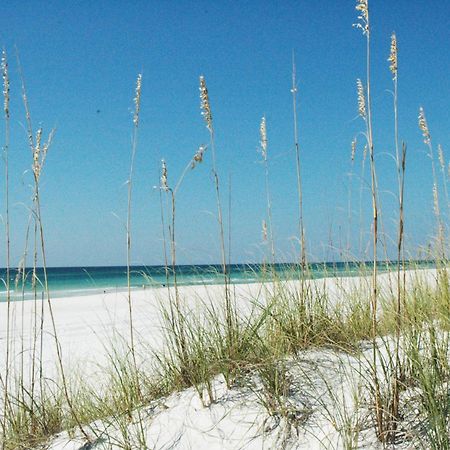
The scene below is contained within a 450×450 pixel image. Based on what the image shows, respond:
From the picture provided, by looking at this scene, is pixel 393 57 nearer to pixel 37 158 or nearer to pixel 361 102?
pixel 361 102

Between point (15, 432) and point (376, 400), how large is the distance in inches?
68.7

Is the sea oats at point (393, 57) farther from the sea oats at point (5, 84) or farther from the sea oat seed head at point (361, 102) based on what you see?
the sea oats at point (5, 84)

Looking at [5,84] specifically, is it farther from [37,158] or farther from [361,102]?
[361,102]

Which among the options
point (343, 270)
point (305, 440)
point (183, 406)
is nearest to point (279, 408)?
point (305, 440)

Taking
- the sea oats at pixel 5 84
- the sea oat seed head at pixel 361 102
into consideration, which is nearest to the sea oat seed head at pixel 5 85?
the sea oats at pixel 5 84

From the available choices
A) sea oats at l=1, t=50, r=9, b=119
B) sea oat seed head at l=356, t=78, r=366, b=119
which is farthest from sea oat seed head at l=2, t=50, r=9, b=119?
sea oat seed head at l=356, t=78, r=366, b=119

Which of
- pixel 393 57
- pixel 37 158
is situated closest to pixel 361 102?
pixel 393 57

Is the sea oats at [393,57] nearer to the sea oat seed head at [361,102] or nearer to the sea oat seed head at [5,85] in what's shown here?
the sea oat seed head at [361,102]

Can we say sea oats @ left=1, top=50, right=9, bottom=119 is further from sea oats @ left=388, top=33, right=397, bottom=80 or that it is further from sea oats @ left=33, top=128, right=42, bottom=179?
sea oats @ left=388, top=33, right=397, bottom=80

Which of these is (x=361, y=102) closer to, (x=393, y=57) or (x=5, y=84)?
(x=393, y=57)

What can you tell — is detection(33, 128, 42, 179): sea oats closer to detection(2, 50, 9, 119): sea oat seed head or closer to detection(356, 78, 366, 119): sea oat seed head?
detection(2, 50, 9, 119): sea oat seed head

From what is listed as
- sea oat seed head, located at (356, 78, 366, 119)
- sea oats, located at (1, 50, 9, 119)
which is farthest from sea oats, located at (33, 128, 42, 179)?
sea oat seed head, located at (356, 78, 366, 119)

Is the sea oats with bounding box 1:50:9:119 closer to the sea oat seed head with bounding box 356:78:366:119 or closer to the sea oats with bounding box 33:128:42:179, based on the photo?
the sea oats with bounding box 33:128:42:179

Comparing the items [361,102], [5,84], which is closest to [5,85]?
[5,84]
